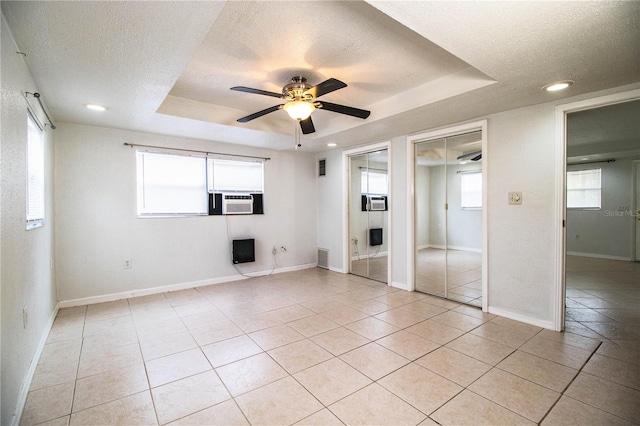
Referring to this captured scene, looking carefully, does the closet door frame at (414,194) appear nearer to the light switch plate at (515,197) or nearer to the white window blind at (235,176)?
the light switch plate at (515,197)

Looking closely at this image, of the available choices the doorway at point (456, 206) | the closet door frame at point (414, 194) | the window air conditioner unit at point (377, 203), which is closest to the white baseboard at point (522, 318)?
the closet door frame at point (414, 194)

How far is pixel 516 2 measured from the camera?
1542 mm

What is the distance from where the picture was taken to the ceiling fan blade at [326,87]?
235cm

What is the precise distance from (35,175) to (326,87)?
2759 millimetres

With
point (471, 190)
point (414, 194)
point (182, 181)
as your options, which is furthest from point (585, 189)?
point (182, 181)

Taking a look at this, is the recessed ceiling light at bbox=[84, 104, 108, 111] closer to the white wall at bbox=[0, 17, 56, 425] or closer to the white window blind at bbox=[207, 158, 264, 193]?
the white wall at bbox=[0, 17, 56, 425]

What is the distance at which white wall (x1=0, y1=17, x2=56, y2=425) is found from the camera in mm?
1630

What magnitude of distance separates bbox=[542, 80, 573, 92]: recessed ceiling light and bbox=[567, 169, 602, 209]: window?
232 inches

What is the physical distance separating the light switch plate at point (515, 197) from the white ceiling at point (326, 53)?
3.04 feet

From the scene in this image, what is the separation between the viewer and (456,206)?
13.2 feet

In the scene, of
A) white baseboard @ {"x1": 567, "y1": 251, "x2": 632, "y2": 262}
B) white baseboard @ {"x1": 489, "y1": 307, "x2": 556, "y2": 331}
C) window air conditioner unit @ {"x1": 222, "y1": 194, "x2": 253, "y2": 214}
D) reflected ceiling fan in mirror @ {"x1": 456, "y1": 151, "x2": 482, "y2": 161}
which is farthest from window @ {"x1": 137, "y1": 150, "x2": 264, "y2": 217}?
white baseboard @ {"x1": 567, "y1": 251, "x2": 632, "y2": 262}

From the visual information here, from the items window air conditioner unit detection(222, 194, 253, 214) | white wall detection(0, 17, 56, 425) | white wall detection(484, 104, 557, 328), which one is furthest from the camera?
window air conditioner unit detection(222, 194, 253, 214)

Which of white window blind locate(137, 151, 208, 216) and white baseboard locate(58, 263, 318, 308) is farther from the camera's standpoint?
white window blind locate(137, 151, 208, 216)

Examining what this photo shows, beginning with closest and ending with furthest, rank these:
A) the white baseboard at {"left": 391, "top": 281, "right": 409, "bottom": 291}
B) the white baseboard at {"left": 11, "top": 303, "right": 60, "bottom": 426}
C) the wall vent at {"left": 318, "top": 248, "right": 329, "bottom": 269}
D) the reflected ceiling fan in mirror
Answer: the white baseboard at {"left": 11, "top": 303, "right": 60, "bottom": 426}, the reflected ceiling fan in mirror, the white baseboard at {"left": 391, "top": 281, "right": 409, "bottom": 291}, the wall vent at {"left": 318, "top": 248, "right": 329, "bottom": 269}
